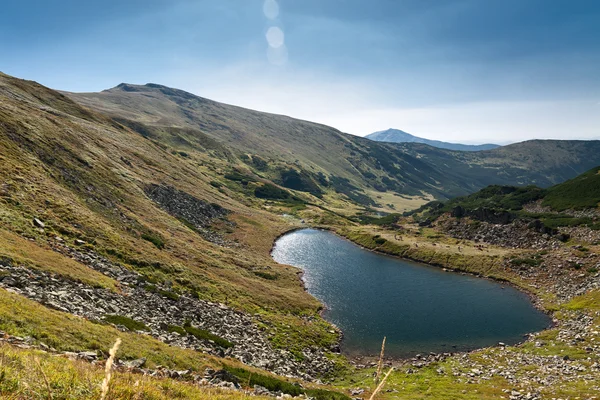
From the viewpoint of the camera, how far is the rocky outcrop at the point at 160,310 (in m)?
28.4

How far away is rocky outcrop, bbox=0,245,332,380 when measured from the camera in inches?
1117

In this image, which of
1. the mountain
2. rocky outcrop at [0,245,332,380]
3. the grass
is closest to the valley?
the grass

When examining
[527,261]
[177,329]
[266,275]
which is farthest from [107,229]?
[527,261]

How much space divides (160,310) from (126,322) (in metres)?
7.94

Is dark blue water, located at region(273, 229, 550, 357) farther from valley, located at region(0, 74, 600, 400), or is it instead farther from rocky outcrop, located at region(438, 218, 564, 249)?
rocky outcrop, located at region(438, 218, 564, 249)

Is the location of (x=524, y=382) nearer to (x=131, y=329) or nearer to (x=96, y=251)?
(x=131, y=329)

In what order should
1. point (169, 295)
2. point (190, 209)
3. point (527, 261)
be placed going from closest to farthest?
point (169, 295)
point (527, 261)
point (190, 209)

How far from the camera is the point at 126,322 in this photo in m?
30.4

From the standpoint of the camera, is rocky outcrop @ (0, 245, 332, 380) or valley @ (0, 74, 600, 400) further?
rocky outcrop @ (0, 245, 332, 380)

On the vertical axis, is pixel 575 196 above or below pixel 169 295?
above

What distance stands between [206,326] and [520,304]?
6674 centimetres

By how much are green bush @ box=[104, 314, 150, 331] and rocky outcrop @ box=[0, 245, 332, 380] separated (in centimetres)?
56

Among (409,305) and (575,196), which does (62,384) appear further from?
(575,196)

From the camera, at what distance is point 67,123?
89.9 meters
